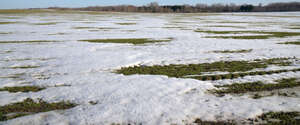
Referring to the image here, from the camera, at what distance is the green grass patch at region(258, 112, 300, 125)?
505cm

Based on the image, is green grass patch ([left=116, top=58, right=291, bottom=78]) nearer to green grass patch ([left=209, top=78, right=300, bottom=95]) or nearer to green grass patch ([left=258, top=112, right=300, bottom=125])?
green grass patch ([left=209, top=78, right=300, bottom=95])

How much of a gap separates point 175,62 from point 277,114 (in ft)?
18.7

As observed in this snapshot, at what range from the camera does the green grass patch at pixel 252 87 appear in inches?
274

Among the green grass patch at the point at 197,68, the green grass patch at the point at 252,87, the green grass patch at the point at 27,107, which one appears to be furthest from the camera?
the green grass patch at the point at 197,68

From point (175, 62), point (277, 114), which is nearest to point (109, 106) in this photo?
point (277, 114)

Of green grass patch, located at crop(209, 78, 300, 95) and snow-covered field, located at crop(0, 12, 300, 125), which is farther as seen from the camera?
green grass patch, located at crop(209, 78, 300, 95)

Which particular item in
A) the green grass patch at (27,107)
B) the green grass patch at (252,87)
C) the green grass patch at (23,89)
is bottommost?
the green grass patch at (27,107)

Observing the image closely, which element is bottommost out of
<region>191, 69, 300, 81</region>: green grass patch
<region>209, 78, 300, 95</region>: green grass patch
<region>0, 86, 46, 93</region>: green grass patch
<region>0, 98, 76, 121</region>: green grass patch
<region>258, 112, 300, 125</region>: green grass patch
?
<region>258, 112, 300, 125</region>: green grass patch

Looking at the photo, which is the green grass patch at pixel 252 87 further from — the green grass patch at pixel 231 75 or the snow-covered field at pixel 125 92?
the green grass patch at pixel 231 75

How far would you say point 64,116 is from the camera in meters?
5.47

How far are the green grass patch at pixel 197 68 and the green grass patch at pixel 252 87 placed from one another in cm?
169

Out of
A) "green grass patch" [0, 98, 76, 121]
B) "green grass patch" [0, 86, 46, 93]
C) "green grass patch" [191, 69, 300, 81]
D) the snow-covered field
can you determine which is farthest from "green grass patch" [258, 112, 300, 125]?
"green grass patch" [0, 86, 46, 93]

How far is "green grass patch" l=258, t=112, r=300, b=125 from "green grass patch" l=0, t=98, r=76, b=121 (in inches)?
187

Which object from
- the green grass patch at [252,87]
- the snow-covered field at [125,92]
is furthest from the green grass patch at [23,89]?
the green grass patch at [252,87]
